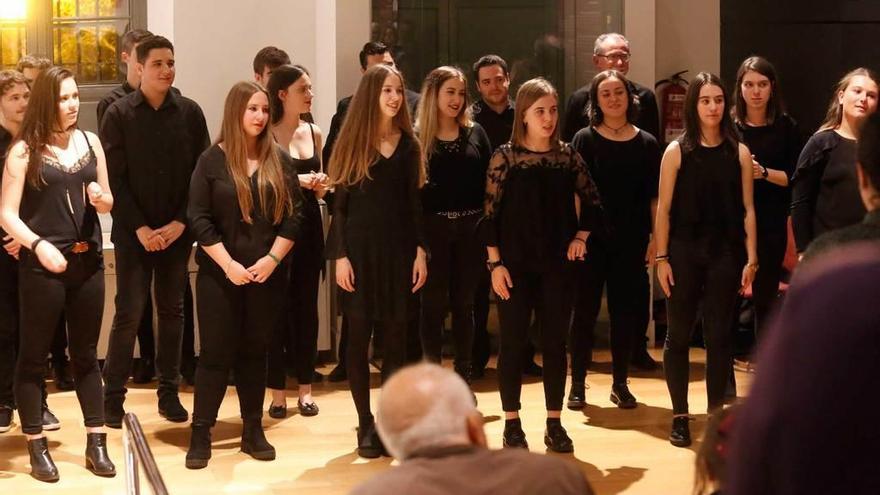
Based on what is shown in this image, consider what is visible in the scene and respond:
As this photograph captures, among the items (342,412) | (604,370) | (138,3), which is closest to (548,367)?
→ (342,412)

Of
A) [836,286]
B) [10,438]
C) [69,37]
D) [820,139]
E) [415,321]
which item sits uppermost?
[69,37]

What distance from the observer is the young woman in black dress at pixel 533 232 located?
5.37m

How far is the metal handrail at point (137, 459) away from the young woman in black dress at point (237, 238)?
1.54 metres

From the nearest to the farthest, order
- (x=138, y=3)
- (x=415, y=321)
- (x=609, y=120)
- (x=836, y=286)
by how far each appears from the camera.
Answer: (x=836, y=286)
(x=609, y=120)
(x=415, y=321)
(x=138, y=3)

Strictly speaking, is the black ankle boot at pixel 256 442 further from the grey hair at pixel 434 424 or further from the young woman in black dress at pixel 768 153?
the grey hair at pixel 434 424

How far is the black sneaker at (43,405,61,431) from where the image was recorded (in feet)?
19.5

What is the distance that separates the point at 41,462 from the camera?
5172 millimetres

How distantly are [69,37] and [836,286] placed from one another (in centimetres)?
722

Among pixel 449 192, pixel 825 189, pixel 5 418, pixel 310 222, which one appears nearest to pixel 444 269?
pixel 449 192

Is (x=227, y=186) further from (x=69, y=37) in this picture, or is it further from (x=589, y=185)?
(x=69, y=37)

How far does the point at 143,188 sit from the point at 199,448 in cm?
122

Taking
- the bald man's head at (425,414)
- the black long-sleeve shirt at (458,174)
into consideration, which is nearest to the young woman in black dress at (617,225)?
the black long-sleeve shirt at (458,174)

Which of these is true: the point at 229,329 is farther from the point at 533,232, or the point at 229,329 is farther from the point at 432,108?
the point at 432,108

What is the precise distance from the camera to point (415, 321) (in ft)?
22.1
